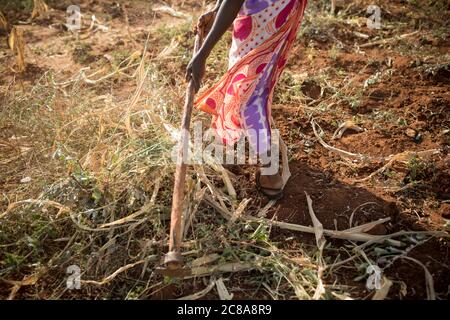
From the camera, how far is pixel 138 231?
2006 mm

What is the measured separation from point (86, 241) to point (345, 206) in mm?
1326

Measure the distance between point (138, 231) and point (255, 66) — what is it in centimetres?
99

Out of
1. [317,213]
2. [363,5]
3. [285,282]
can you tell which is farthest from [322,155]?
[363,5]

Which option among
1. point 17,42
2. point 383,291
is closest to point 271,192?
point 383,291

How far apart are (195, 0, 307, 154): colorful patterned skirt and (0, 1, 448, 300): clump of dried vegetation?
0.98ft

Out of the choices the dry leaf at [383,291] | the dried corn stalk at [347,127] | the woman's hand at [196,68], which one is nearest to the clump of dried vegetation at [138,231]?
the dry leaf at [383,291]

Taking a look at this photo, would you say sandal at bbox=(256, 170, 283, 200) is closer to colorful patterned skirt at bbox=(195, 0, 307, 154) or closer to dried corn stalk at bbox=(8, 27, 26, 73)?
colorful patterned skirt at bbox=(195, 0, 307, 154)

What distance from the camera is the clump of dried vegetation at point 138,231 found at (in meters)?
1.78

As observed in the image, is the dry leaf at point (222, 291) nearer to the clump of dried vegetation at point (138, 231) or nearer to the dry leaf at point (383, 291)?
the clump of dried vegetation at point (138, 231)

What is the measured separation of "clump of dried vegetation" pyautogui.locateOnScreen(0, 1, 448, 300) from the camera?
178 cm

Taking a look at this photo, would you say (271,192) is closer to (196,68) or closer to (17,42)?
(196,68)

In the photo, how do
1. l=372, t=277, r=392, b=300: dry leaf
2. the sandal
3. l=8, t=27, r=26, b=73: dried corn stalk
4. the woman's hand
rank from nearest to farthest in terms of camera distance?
l=372, t=277, r=392, b=300: dry leaf → the woman's hand → the sandal → l=8, t=27, r=26, b=73: dried corn stalk

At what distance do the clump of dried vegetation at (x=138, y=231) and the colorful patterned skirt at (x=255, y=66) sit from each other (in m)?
0.30

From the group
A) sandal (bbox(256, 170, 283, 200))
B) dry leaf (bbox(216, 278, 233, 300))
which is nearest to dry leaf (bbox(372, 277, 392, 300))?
dry leaf (bbox(216, 278, 233, 300))
